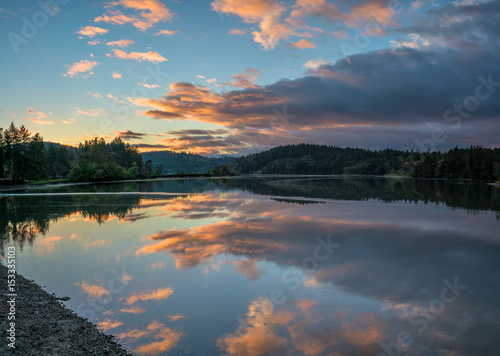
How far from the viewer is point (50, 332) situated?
32.6ft

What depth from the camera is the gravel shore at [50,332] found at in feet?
29.1

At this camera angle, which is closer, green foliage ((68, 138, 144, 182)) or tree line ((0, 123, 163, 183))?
tree line ((0, 123, 163, 183))

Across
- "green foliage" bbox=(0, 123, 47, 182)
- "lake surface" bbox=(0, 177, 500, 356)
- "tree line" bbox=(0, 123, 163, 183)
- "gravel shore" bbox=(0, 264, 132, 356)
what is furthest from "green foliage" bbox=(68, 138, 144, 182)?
"gravel shore" bbox=(0, 264, 132, 356)

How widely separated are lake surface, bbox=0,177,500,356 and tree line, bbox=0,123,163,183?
8125cm

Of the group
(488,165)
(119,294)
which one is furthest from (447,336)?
(488,165)

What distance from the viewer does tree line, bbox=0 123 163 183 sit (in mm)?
94938

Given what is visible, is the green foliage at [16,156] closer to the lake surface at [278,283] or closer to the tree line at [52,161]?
the tree line at [52,161]

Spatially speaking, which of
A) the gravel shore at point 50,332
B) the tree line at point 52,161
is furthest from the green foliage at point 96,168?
the gravel shore at point 50,332

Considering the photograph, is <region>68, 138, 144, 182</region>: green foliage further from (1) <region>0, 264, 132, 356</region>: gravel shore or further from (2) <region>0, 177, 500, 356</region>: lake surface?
(1) <region>0, 264, 132, 356</region>: gravel shore

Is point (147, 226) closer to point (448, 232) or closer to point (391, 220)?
point (391, 220)

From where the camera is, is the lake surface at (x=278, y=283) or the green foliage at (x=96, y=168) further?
the green foliage at (x=96, y=168)

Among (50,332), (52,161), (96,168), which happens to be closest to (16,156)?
(96,168)

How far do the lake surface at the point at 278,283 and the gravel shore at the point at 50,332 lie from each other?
57 cm

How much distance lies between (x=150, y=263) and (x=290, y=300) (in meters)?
8.70
